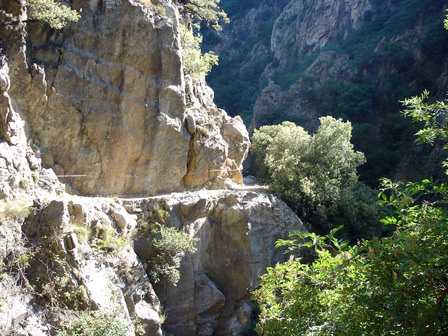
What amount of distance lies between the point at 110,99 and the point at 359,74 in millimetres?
32828

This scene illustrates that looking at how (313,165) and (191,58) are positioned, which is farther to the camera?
(313,165)

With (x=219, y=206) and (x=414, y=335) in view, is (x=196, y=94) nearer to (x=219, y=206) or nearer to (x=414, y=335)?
(x=219, y=206)

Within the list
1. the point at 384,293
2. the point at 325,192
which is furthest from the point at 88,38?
the point at 384,293

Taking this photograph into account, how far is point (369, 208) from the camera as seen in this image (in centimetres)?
2162

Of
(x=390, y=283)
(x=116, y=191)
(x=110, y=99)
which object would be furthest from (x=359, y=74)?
(x=390, y=283)

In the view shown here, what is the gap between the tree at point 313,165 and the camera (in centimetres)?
2131

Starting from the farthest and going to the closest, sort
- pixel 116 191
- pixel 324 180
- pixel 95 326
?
pixel 324 180 → pixel 116 191 → pixel 95 326

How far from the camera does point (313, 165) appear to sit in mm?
22484

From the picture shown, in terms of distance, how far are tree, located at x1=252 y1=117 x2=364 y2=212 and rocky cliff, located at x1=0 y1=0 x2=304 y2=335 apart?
4.79 ft

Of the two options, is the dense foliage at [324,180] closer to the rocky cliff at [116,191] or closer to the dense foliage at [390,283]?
the rocky cliff at [116,191]

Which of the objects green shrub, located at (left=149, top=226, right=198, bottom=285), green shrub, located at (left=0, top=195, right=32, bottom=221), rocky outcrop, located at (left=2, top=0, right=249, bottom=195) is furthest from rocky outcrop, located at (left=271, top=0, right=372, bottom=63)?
green shrub, located at (left=0, top=195, right=32, bottom=221)

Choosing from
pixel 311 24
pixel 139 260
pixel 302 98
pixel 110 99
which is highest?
pixel 311 24

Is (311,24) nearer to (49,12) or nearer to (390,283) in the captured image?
(49,12)

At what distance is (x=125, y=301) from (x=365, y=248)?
34.6 feet
